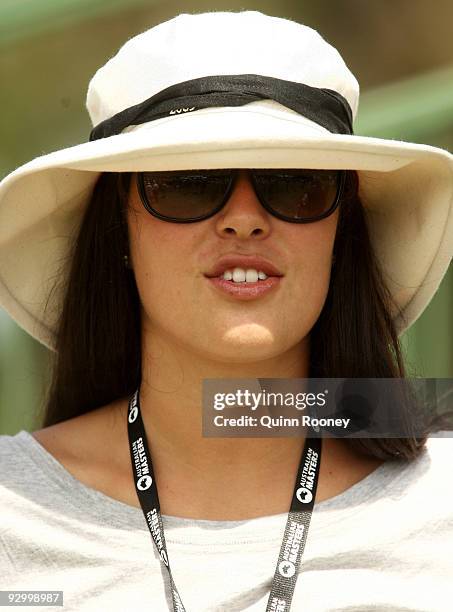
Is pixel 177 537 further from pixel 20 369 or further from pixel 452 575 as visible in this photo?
pixel 20 369

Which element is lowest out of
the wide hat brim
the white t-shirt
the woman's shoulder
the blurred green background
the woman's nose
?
the white t-shirt

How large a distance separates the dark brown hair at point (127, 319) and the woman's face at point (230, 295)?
7.0 inches

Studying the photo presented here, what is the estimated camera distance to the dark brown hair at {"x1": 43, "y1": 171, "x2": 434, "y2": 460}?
2.31m

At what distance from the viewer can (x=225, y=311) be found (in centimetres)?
206

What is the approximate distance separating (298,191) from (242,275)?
0.18m

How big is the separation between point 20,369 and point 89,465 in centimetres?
92

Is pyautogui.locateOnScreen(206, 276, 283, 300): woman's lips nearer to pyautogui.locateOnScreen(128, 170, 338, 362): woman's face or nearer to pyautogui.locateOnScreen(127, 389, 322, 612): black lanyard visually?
pyautogui.locateOnScreen(128, 170, 338, 362): woman's face

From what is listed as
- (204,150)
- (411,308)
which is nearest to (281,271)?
(204,150)

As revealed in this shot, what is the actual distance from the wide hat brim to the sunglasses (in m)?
0.05

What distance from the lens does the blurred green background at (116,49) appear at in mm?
3070

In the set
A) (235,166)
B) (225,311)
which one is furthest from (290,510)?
(235,166)

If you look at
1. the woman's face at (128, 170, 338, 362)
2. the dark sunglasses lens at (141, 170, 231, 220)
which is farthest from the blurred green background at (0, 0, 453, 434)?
the dark sunglasses lens at (141, 170, 231, 220)

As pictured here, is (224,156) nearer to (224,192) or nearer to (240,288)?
(224,192)

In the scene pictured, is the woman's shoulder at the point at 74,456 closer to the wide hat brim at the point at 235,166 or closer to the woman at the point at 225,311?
the woman at the point at 225,311
